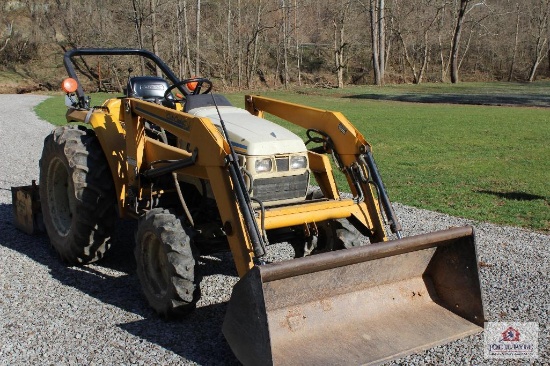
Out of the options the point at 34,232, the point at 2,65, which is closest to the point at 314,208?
the point at 34,232

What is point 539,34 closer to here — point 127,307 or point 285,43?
point 285,43

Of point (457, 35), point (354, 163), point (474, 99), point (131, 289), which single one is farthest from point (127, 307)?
point (457, 35)

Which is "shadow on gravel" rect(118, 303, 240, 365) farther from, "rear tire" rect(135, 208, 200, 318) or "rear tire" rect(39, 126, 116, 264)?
"rear tire" rect(39, 126, 116, 264)

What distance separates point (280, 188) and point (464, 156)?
1118 centimetres

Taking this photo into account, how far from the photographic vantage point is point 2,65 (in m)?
47.0

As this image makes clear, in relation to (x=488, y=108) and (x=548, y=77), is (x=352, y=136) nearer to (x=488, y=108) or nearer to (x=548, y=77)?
(x=488, y=108)

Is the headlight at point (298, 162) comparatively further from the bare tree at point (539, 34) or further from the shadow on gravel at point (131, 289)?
the bare tree at point (539, 34)

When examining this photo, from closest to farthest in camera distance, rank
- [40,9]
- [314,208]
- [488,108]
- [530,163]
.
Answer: [314,208] < [530,163] < [488,108] < [40,9]

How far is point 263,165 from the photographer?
16.4ft

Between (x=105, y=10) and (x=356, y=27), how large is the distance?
23022 mm

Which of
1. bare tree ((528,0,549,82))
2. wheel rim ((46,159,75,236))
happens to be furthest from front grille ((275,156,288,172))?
bare tree ((528,0,549,82))

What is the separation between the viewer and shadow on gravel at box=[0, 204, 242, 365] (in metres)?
4.53

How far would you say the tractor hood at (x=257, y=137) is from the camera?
196 inches

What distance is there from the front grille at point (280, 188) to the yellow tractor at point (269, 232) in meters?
0.01
